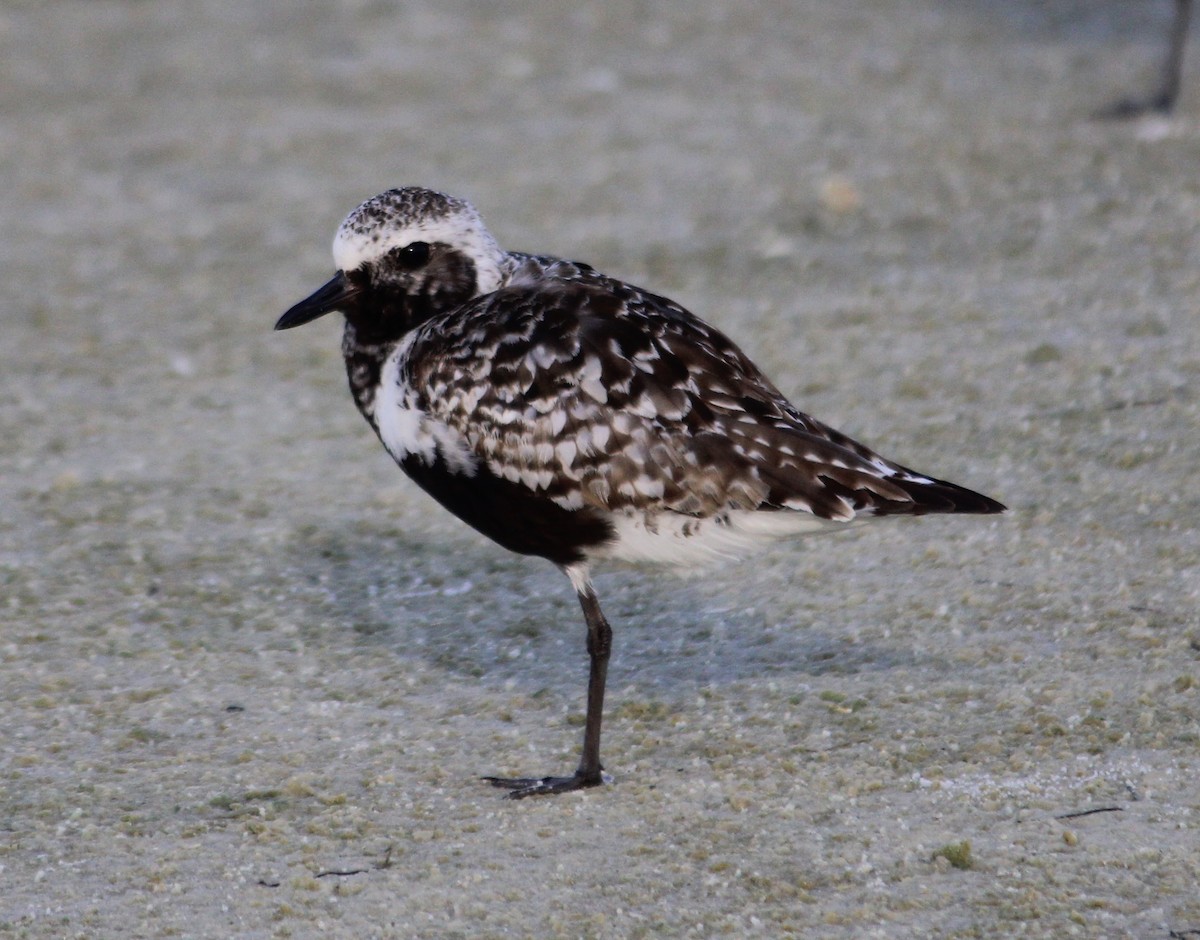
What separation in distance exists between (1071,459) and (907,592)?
1.28 m

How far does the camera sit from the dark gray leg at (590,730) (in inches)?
198

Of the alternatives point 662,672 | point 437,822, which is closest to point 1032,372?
point 662,672

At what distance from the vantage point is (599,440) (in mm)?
4770

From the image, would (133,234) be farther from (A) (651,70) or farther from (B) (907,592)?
(B) (907,592)

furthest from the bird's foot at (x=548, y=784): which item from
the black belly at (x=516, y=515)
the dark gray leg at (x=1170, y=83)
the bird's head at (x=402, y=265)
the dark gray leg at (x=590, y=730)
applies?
the dark gray leg at (x=1170, y=83)

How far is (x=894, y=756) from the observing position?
5090mm

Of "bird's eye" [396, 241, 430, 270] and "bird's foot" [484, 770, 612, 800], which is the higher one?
"bird's eye" [396, 241, 430, 270]

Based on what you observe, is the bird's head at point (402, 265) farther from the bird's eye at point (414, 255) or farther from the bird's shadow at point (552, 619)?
the bird's shadow at point (552, 619)

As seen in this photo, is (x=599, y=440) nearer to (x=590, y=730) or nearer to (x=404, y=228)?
(x=590, y=730)

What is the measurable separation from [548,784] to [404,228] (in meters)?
1.74

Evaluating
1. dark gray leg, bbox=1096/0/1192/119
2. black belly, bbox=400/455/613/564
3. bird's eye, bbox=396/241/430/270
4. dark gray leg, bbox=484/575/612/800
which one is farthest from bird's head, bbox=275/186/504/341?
dark gray leg, bbox=1096/0/1192/119

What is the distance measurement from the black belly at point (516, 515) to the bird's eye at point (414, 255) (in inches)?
25.6

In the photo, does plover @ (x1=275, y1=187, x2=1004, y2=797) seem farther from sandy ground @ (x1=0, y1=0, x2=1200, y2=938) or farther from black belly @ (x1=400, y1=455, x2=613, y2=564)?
sandy ground @ (x1=0, y1=0, x2=1200, y2=938)

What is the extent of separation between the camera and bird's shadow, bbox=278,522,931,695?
5801mm
